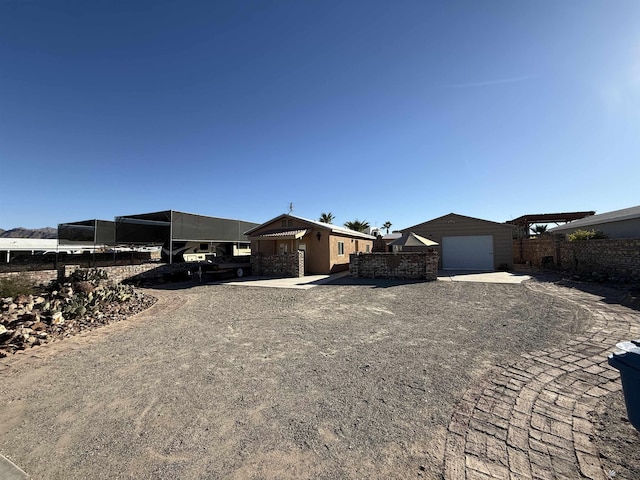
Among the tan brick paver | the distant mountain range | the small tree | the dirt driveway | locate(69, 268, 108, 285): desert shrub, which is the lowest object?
the dirt driveway

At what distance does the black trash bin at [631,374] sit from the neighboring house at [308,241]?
48.6 feet

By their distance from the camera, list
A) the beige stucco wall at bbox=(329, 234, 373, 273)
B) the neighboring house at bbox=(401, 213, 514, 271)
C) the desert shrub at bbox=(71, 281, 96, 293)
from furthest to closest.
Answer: the beige stucco wall at bbox=(329, 234, 373, 273) < the neighboring house at bbox=(401, 213, 514, 271) < the desert shrub at bbox=(71, 281, 96, 293)

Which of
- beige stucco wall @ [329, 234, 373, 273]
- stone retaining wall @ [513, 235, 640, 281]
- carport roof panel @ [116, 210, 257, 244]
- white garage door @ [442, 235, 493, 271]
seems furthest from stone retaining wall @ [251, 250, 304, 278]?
stone retaining wall @ [513, 235, 640, 281]

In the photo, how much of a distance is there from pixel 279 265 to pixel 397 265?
715cm

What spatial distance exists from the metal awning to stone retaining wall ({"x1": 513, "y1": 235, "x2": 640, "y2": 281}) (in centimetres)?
1447

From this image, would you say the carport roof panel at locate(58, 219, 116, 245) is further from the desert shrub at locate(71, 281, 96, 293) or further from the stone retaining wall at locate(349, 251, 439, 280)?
the stone retaining wall at locate(349, 251, 439, 280)

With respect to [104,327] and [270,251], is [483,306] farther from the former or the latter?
[270,251]

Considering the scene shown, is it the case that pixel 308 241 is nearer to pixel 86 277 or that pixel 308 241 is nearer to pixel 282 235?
pixel 282 235

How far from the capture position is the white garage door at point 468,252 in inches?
695

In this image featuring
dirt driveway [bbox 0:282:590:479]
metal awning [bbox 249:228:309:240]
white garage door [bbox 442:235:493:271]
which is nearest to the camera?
dirt driveway [bbox 0:282:590:479]

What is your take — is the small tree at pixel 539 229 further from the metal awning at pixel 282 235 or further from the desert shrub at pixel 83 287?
the desert shrub at pixel 83 287

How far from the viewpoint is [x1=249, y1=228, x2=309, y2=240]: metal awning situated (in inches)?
650

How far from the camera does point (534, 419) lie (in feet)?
9.02

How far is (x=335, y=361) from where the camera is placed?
14.2ft
